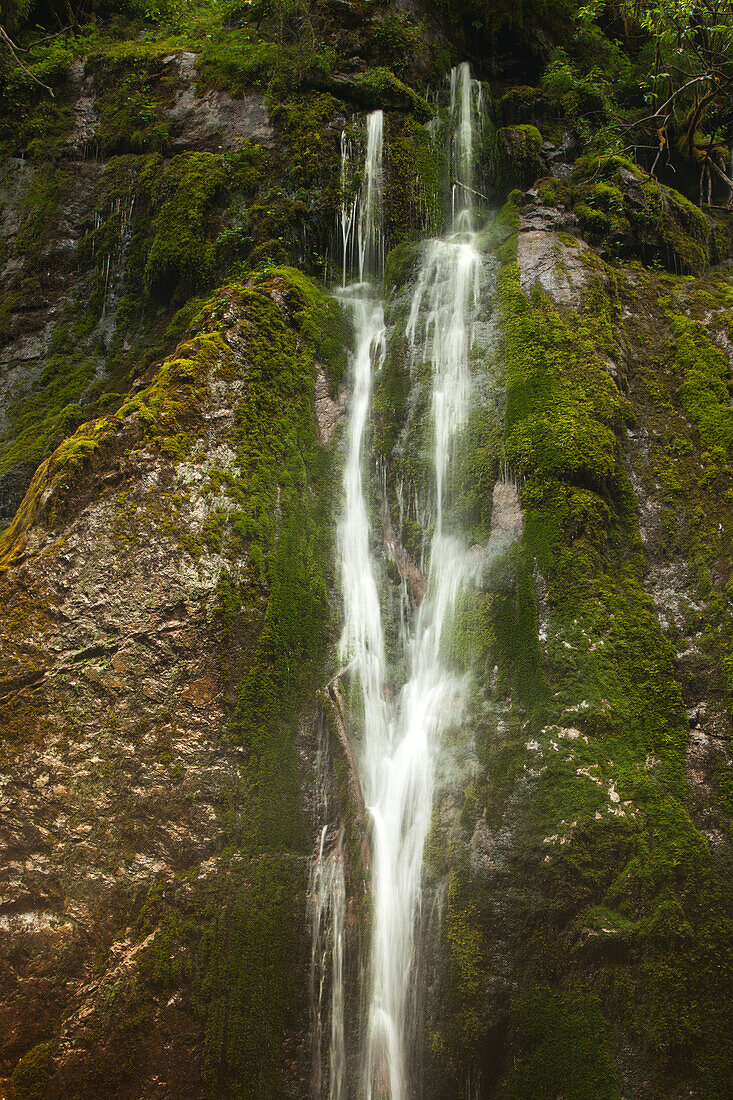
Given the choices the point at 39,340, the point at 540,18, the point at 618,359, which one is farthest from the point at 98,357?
the point at 540,18

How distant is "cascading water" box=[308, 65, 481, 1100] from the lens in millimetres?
5891

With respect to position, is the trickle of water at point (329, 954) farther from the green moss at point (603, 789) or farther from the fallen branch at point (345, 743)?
the green moss at point (603, 789)

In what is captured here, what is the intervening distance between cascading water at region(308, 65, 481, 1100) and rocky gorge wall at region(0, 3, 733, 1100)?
0.82 ft

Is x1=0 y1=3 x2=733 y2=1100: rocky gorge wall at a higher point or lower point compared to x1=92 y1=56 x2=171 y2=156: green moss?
lower

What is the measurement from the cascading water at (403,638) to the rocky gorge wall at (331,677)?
0.25 meters

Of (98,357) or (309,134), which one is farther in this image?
(309,134)

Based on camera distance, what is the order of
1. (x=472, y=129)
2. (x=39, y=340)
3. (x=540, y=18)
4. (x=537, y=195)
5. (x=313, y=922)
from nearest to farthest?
(x=313, y=922)
(x=537, y=195)
(x=39, y=340)
(x=472, y=129)
(x=540, y=18)

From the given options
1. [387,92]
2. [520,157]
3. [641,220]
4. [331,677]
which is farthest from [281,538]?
[387,92]

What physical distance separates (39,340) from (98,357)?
139 centimetres

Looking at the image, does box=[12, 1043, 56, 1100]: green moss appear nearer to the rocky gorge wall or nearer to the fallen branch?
the rocky gorge wall

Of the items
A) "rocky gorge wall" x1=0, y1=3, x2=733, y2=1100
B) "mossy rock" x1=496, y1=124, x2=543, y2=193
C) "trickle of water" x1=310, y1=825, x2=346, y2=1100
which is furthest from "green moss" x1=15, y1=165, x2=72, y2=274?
"trickle of water" x1=310, y1=825, x2=346, y2=1100

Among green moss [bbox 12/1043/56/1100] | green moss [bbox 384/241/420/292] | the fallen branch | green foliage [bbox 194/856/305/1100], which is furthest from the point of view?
green moss [bbox 384/241/420/292]

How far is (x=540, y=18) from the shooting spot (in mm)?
15633

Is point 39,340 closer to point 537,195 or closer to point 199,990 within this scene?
point 537,195
